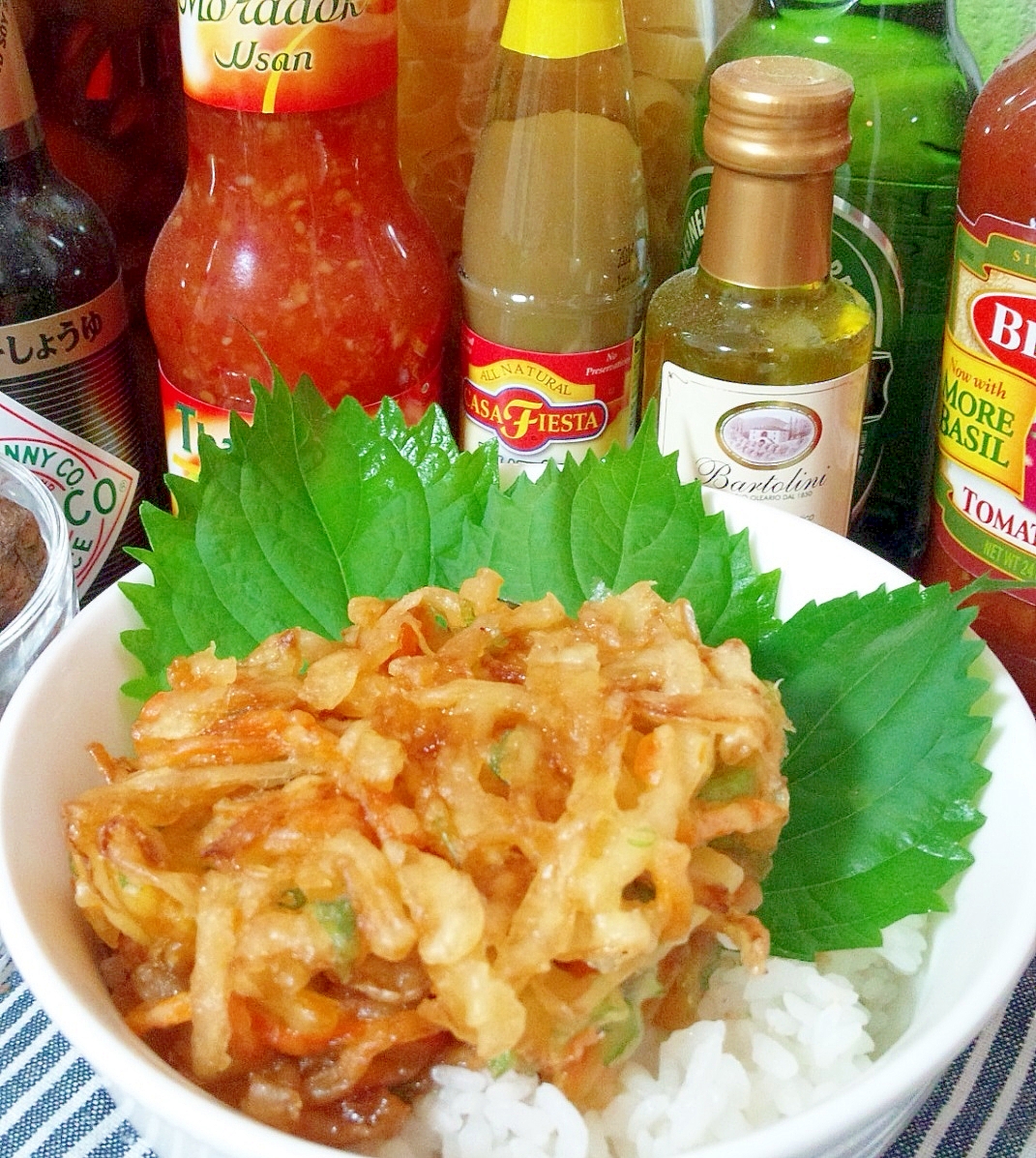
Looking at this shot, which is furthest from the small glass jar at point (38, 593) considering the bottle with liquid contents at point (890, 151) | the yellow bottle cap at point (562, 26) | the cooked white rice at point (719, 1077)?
the bottle with liquid contents at point (890, 151)

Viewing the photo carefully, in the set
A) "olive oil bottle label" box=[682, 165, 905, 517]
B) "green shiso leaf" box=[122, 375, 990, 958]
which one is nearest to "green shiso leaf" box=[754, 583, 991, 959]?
"green shiso leaf" box=[122, 375, 990, 958]

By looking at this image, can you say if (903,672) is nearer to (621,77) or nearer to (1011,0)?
(621,77)

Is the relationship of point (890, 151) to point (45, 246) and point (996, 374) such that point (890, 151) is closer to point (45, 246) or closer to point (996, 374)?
point (996, 374)

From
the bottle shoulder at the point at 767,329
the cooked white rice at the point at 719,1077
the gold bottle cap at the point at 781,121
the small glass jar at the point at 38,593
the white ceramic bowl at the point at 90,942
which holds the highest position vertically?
the gold bottle cap at the point at 781,121

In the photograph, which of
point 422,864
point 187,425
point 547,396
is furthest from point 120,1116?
point 547,396

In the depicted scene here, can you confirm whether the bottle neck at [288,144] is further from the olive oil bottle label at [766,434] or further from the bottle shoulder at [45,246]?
the olive oil bottle label at [766,434]
